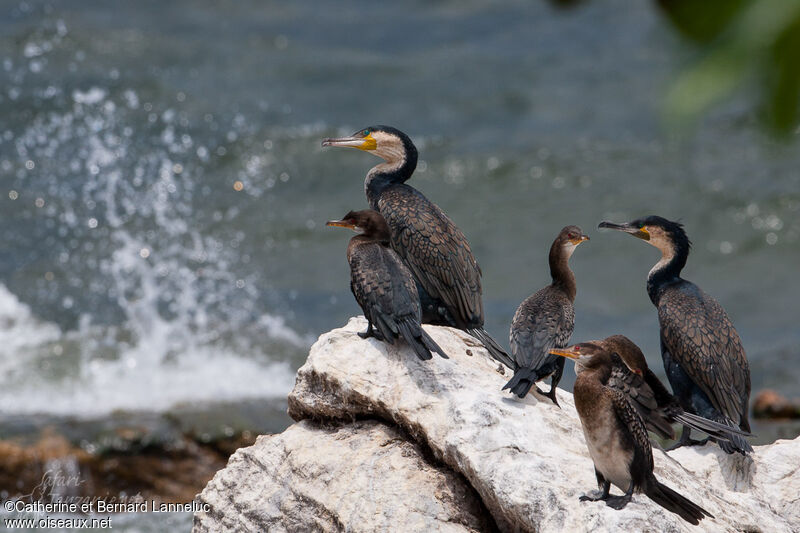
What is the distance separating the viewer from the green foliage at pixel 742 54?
79cm

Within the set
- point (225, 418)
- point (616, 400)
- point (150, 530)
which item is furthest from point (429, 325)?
point (225, 418)

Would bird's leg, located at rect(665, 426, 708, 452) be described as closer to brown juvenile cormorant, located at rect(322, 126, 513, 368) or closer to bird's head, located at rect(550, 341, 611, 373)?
brown juvenile cormorant, located at rect(322, 126, 513, 368)

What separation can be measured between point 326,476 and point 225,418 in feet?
14.8

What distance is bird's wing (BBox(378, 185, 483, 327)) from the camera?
16.7 ft

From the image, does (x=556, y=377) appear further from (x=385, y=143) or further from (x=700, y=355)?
(x=385, y=143)

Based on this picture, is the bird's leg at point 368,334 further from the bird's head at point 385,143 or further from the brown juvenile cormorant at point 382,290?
the bird's head at point 385,143

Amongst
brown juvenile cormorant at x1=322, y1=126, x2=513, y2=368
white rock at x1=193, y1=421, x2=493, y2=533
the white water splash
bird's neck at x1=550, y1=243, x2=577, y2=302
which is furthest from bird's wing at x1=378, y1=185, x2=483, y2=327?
the white water splash

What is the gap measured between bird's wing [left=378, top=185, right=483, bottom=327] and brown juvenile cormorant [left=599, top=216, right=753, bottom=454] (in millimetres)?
1107

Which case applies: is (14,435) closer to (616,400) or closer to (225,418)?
(225,418)

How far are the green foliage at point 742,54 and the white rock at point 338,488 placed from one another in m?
3.07

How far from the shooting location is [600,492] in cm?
351

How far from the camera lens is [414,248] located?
518 cm

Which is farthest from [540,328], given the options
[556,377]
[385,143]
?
[385,143]

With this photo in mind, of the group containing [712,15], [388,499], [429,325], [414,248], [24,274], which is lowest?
[712,15]
